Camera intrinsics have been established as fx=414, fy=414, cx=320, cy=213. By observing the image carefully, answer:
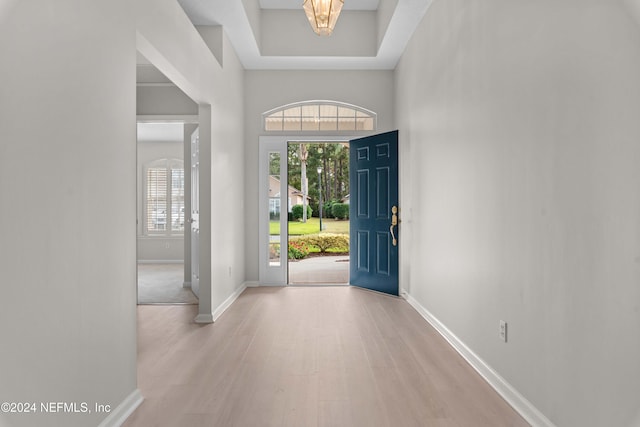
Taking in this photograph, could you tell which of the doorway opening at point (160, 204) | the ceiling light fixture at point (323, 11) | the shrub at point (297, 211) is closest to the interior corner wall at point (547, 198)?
the ceiling light fixture at point (323, 11)

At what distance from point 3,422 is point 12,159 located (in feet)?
3.07

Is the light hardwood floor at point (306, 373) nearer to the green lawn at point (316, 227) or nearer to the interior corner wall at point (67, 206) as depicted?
the interior corner wall at point (67, 206)

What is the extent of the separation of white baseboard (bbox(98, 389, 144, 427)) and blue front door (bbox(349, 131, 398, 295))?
371 centimetres

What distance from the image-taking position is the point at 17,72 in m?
1.54

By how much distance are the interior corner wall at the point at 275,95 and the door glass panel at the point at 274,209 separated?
0.69ft

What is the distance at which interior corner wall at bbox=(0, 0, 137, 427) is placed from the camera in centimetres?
152

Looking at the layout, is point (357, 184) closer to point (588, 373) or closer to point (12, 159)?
point (588, 373)

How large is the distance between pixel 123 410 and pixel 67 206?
1.23m

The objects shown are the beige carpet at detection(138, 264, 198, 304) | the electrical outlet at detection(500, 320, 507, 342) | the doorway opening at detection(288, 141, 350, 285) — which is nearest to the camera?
the electrical outlet at detection(500, 320, 507, 342)

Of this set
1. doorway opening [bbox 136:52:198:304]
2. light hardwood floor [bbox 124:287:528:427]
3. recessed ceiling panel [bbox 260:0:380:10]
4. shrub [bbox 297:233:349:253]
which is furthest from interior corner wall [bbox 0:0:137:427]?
shrub [bbox 297:233:349:253]

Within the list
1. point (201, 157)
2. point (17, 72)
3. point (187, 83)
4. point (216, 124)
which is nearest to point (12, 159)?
point (17, 72)

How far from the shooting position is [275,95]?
610cm

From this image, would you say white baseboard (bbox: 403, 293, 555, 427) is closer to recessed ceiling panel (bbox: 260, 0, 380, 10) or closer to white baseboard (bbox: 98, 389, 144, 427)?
white baseboard (bbox: 98, 389, 144, 427)

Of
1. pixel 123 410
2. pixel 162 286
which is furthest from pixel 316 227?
pixel 123 410
